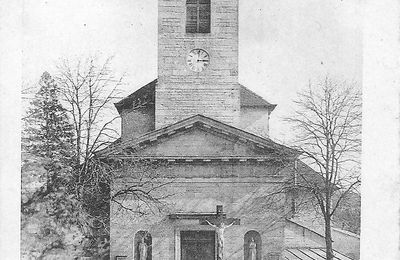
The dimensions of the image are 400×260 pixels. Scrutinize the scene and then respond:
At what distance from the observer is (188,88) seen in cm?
952

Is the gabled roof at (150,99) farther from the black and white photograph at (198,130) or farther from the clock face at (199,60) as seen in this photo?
the clock face at (199,60)

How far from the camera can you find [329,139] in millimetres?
7789

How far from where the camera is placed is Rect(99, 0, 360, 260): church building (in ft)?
28.2

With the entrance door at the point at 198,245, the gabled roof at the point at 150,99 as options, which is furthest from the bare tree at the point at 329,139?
the entrance door at the point at 198,245

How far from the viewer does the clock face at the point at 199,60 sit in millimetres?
9672

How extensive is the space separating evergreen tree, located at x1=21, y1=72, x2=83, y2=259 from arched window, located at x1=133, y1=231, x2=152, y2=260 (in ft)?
2.91

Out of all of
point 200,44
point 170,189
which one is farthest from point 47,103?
point 200,44

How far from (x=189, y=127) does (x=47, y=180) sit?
2.31 meters

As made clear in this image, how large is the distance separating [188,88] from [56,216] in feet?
9.59

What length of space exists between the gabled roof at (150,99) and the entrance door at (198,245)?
6.67 feet

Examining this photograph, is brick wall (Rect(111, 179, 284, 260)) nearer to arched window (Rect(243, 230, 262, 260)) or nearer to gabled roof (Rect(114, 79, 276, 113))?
arched window (Rect(243, 230, 262, 260))

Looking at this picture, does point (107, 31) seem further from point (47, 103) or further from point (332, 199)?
point (332, 199)

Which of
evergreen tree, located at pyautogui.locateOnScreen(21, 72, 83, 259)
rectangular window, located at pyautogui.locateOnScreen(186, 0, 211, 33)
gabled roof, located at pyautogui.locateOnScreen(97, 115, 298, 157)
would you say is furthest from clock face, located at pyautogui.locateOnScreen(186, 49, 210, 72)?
evergreen tree, located at pyautogui.locateOnScreen(21, 72, 83, 259)

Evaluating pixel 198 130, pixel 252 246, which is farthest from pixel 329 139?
pixel 198 130
